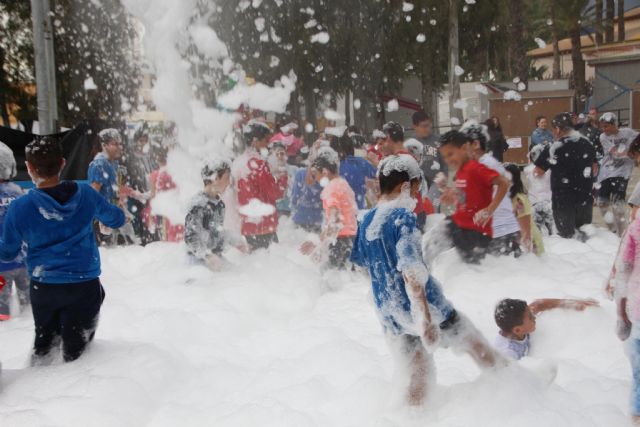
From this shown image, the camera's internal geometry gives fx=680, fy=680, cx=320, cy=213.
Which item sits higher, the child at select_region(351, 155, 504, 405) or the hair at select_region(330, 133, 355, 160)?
the hair at select_region(330, 133, 355, 160)

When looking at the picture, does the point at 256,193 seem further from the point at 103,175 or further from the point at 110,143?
the point at 110,143

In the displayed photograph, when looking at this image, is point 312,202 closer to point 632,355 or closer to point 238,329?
point 238,329

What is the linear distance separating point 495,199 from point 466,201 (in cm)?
27

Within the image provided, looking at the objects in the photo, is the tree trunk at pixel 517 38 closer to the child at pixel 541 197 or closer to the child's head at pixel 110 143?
the child at pixel 541 197

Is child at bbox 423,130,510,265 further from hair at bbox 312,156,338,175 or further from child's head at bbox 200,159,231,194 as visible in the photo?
child's head at bbox 200,159,231,194

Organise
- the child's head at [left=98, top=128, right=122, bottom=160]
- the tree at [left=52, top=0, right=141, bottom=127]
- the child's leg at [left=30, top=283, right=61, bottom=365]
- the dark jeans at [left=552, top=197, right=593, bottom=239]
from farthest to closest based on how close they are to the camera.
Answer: the tree at [left=52, top=0, right=141, bottom=127]
the child's head at [left=98, top=128, right=122, bottom=160]
the dark jeans at [left=552, top=197, right=593, bottom=239]
the child's leg at [left=30, top=283, right=61, bottom=365]

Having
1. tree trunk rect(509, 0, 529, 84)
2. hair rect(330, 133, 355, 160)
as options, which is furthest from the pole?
tree trunk rect(509, 0, 529, 84)

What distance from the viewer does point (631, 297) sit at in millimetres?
3379

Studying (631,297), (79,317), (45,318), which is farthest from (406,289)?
(45,318)

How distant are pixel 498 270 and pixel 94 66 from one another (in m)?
16.6

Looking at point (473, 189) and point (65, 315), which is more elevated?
point (473, 189)

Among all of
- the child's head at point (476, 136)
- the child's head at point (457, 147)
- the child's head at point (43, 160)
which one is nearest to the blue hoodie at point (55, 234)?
the child's head at point (43, 160)

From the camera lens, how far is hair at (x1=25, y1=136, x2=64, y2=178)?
4035mm

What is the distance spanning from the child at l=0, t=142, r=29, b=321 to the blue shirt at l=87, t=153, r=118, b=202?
8.51 ft
